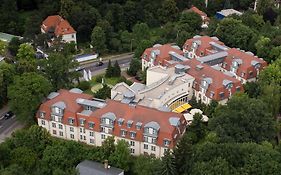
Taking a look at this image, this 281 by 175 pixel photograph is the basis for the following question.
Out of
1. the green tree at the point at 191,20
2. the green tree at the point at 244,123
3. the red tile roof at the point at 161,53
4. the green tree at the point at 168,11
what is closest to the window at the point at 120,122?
the green tree at the point at 244,123

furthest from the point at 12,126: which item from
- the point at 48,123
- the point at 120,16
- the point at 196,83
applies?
the point at 120,16

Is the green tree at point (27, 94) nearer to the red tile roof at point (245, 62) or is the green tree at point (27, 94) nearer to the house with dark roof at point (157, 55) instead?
the house with dark roof at point (157, 55)

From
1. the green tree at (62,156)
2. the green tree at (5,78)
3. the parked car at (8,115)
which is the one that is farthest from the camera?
the green tree at (5,78)

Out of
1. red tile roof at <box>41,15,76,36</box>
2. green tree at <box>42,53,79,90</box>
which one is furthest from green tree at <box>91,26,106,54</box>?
green tree at <box>42,53,79,90</box>

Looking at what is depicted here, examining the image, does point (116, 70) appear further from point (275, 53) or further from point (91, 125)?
point (275, 53)

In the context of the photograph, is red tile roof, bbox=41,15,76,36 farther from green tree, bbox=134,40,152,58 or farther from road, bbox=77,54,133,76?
green tree, bbox=134,40,152,58

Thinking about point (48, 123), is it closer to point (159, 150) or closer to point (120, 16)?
point (159, 150)
